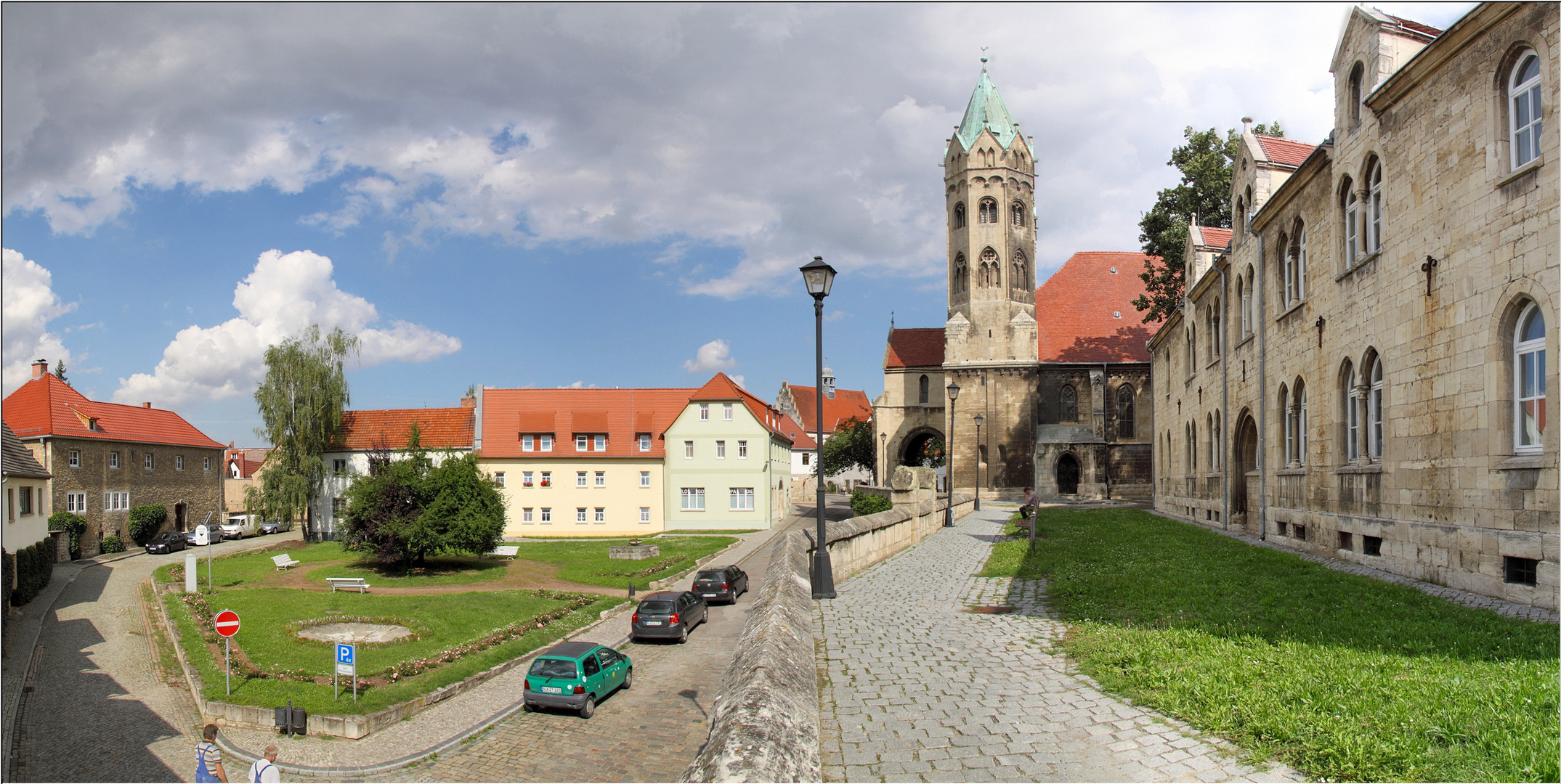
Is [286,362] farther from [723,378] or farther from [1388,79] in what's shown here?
[1388,79]

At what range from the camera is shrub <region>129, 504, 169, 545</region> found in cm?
4509

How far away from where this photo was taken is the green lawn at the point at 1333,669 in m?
4.74

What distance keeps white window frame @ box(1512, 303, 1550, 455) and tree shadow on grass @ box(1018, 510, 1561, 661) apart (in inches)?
85.2

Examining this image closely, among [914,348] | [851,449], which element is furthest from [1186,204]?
[851,449]

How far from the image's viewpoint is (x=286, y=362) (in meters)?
50.4

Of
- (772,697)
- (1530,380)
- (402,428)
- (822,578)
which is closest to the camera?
(772,697)

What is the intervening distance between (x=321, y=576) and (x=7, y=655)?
1249 cm

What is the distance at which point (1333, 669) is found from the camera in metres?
6.57

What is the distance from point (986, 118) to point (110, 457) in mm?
56085

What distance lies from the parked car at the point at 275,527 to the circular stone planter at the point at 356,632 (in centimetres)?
3673

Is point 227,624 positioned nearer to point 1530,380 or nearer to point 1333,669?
point 1333,669

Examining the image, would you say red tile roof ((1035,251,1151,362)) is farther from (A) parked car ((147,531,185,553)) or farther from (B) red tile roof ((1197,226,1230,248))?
(A) parked car ((147,531,185,553))

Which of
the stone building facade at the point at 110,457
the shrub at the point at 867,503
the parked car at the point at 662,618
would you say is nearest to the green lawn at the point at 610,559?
the shrub at the point at 867,503

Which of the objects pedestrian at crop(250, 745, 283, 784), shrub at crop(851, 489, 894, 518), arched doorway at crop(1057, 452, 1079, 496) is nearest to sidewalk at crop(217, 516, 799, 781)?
pedestrian at crop(250, 745, 283, 784)
